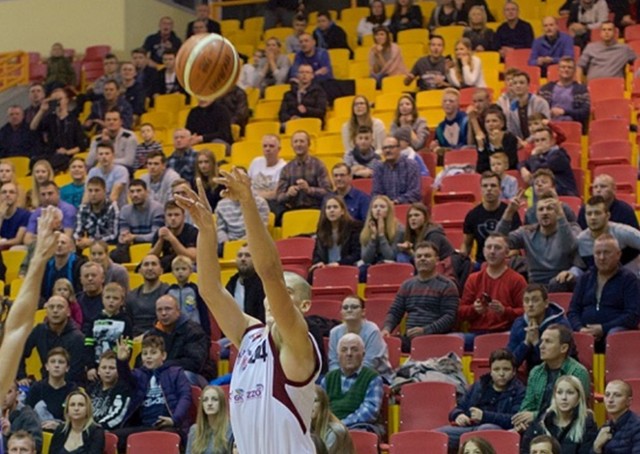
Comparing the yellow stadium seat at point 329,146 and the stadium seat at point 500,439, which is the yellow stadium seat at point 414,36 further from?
the stadium seat at point 500,439

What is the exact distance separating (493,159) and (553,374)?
334 centimetres

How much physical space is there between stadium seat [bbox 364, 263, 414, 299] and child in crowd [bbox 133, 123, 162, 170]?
4388 millimetres

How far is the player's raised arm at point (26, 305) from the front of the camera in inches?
175

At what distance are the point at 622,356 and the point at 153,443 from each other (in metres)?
3.26

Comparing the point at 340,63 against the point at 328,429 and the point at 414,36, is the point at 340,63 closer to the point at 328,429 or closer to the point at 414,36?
the point at 414,36

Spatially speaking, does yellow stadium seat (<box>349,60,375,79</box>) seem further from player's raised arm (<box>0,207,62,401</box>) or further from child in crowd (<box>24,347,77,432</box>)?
player's raised arm (<box>0,207,62,401</box>)

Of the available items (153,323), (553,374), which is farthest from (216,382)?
(553,374)

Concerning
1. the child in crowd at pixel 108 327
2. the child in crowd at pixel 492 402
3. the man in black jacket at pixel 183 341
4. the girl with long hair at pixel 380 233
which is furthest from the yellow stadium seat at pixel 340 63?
the child in crowd at pixel 492 402

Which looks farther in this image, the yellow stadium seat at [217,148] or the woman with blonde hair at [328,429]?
the yellow stadium seat at [217,148]

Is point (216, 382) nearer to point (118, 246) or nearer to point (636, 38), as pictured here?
point (118, 246)

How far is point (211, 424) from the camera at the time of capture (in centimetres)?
973

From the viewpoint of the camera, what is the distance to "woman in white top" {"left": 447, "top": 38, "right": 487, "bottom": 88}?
1505 centimetres

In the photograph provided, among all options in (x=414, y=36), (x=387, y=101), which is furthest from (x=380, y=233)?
(x=414, y=36)

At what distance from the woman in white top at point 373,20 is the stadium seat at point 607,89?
3702 mm
